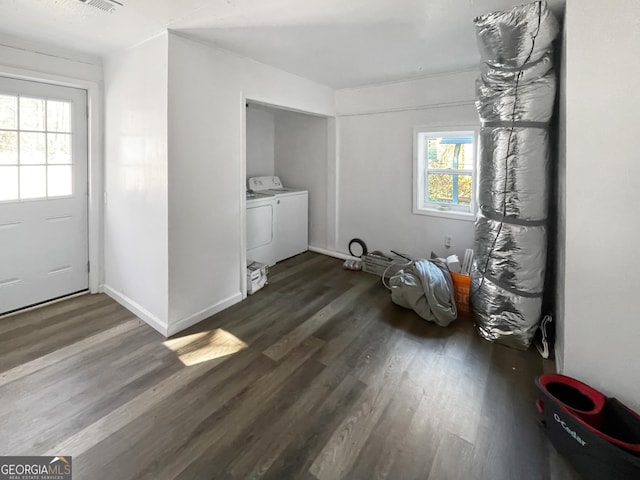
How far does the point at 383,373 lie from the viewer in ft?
7.13

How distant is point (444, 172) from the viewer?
3879mm

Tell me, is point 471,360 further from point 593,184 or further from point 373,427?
point 593,184

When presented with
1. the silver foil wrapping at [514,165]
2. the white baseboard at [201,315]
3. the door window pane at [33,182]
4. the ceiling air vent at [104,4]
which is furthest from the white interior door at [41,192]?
the silver foil wrapping at [514,165]

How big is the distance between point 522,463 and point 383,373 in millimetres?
860

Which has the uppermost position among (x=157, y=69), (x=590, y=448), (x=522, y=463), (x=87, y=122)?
(x=157, y=69)

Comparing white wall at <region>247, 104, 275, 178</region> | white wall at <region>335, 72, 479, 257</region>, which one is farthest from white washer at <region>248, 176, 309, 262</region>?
white wall at <region>335, 72, 479, 257</region>

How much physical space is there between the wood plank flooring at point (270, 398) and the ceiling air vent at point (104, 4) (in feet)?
7.71

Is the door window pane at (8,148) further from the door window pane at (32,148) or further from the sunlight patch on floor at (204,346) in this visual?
the sunlight patch on floor at (204,346)

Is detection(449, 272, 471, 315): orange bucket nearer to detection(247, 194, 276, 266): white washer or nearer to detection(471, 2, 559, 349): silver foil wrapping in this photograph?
detection(471, 2, 559, 349): silver foil wrapping

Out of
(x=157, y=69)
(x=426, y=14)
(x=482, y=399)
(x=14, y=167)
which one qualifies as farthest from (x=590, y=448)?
(x=14, y=167)

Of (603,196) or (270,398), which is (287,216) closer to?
(270,398)

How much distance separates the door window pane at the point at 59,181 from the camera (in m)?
3.02

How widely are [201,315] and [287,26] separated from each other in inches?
96.8

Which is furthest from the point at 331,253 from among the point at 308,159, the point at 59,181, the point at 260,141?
the point at 59,181
